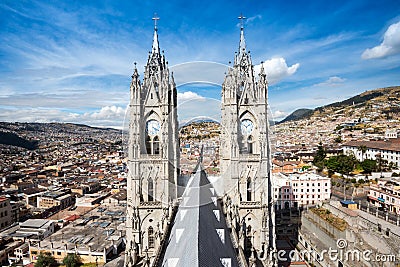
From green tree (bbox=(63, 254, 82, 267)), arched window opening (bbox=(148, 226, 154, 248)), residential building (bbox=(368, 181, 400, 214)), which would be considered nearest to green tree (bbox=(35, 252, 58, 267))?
green tree (bbox=(63, 254, 82, 267))

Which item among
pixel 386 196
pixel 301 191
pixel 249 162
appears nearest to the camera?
pixel 249 162

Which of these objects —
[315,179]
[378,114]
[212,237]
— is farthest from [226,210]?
[378,114]

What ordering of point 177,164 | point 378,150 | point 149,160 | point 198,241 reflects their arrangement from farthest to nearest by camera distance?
point 378,150 → point 177,164 → point 149,160 → point 198,241

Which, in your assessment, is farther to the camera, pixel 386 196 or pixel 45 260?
pixel 386 196

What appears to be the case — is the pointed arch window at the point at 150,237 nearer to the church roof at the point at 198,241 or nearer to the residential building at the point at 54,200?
the church roof at the point at 198,241

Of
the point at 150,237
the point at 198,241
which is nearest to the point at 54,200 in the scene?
the point at 150,237

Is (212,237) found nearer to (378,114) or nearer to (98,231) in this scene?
(98,231)

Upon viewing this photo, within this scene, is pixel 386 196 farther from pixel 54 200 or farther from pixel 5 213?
pixel 5 213
